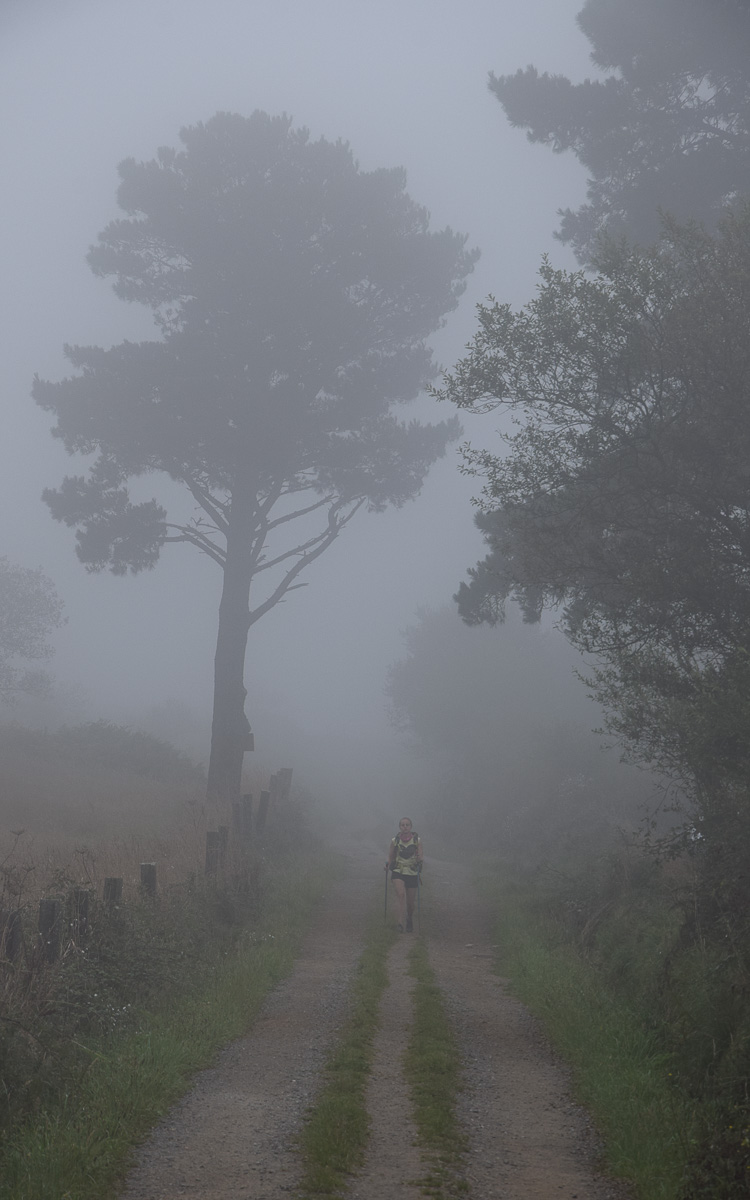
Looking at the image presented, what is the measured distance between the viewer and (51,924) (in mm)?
8641

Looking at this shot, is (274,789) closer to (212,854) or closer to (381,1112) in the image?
(212,854)

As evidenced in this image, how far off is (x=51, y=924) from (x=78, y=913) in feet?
1.91

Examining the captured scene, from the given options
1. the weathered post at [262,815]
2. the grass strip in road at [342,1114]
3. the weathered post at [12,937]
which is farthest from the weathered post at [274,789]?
the weathered post at [12,937]

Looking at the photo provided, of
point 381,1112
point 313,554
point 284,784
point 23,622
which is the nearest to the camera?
point 381,1112

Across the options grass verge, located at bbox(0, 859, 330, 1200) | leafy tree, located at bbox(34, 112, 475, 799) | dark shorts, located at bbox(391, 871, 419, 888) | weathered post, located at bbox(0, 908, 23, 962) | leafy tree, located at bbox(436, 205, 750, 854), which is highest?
leafy tree, located at bbox(34, 112, 475, 799)

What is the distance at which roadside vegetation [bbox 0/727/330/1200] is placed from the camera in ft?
19.1

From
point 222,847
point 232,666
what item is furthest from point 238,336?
point 222,847

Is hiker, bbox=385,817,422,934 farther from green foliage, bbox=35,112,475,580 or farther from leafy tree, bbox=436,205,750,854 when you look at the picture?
green foliage, bbox=35,112,475,580

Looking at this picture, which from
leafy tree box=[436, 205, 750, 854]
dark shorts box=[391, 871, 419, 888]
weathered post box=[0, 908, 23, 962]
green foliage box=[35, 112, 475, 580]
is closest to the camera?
weathered post box=[0, 908, 23, 962]

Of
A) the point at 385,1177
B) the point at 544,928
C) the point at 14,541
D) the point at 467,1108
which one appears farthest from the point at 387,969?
the point at 14,541

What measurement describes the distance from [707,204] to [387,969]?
18.2 meters

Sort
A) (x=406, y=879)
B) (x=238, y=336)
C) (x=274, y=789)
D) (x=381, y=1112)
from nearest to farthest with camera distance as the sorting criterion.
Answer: (x=381, y=1112) < (x=406, y=879) < (x=238, y=336) < (x=274, y=789)

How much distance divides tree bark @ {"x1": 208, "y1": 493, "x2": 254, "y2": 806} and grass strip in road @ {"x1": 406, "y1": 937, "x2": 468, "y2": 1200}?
612 inches

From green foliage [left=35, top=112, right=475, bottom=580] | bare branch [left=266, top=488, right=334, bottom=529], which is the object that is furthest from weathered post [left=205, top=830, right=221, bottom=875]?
bare branch [left=266, top=488, right=334, bottom=529]
